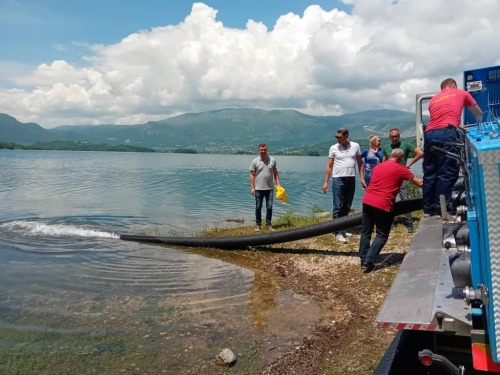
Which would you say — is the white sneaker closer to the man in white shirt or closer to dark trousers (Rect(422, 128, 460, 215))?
the man in white shirt

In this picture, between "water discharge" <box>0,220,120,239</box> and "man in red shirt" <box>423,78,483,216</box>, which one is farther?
"water discharge" <box>0,220,120,239</box>

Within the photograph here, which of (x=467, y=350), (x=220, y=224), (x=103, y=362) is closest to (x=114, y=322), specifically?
(x=103, y=362)

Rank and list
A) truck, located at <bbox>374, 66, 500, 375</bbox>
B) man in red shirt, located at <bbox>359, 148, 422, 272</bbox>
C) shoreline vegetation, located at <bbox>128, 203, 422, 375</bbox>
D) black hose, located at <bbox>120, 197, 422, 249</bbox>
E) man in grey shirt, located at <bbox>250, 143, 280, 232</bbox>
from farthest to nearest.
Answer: man in grey shirt, located at <bbox>250, 143, 280, 232</bbox>
black hose, located at <bbox>120, 197, 422, 249</bbox>
man in red shirt, located at <bbox>359, 148, 422, 272</bbox>
shoreline vegetation, located at <bbox>128, 203, 422, 375</bbox>
truck, located at <bbox>374, 66, 500, 375</bbox>

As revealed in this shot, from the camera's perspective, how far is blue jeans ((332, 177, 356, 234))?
906 cm

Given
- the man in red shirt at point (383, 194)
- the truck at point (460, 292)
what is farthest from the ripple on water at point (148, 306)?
the truck at point (460, 292)

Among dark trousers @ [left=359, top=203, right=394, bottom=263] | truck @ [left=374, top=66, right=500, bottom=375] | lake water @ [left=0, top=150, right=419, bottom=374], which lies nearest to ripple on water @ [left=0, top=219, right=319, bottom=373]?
lake water @ [left=0, top=150, right=419, bottom=374]

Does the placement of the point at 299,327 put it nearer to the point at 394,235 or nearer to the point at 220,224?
the point at 394,235

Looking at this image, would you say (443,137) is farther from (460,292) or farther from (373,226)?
(460,292)

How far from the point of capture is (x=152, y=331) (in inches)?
231

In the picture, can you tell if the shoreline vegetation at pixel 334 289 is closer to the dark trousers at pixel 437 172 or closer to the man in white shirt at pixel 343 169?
the man in white shirt at pixel 343 169

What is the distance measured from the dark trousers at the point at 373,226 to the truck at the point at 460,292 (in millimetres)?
2097

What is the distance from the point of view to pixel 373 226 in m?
7.30

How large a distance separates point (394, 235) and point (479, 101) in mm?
3397

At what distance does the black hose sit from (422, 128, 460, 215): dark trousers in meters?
1.31
